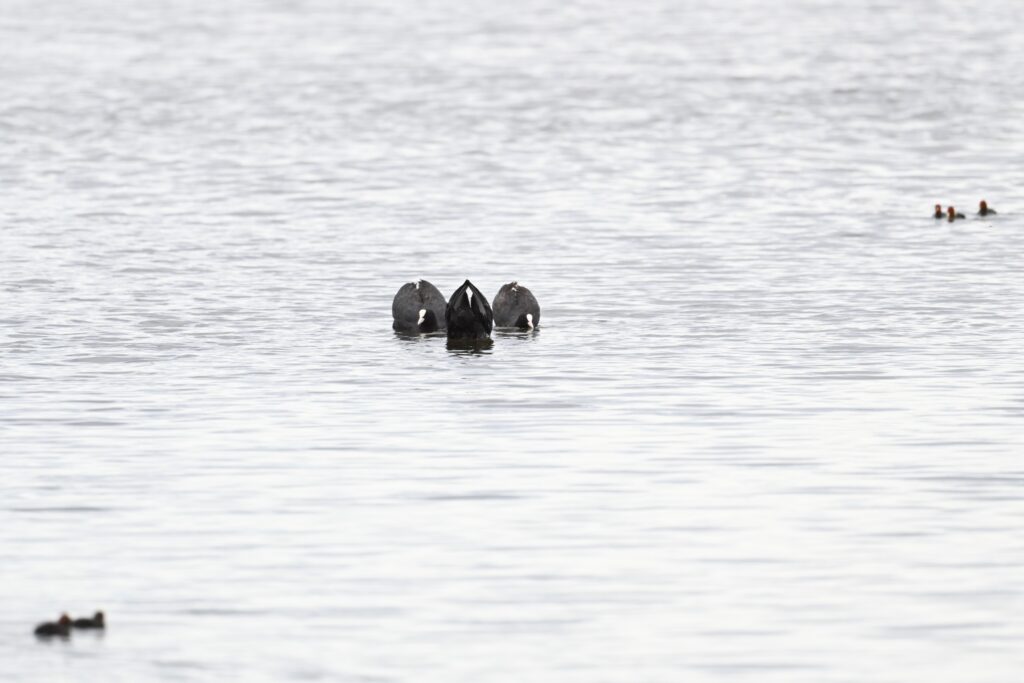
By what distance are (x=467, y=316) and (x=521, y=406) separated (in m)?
3.93

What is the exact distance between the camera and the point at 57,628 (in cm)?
1195

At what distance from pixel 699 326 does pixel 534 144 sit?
22.5 m

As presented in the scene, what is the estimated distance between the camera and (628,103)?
54250mm

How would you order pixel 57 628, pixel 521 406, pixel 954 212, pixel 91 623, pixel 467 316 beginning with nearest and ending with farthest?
pixel 57 628 → pixel 91 623 → pixel 521 406 → pixel 467 316 → pixel 954 212

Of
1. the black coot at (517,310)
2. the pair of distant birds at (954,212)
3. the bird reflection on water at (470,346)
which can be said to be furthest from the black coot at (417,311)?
the pair of distant birds at (954,212)

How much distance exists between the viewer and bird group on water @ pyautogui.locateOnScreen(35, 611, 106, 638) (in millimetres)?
11945

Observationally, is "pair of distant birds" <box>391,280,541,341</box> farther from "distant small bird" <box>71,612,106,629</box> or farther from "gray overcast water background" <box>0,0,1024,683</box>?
"distant small bird" <box>71,612,106,629</box>

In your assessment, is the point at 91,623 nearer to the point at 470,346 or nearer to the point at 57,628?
the point at 57,628

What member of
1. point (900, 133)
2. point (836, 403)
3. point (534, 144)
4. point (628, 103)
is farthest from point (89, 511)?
point (628, 103)

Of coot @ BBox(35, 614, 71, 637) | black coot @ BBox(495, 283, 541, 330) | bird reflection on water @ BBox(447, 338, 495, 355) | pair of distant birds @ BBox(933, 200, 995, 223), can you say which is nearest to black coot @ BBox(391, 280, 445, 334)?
bird reflection on water @ BBox(447, 338, 495, 355)

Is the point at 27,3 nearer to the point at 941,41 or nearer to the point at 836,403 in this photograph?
the point at 941,41

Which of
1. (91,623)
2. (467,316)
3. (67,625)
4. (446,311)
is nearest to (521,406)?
(467,316)

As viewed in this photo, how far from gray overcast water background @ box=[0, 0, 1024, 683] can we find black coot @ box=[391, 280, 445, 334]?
0.39 m

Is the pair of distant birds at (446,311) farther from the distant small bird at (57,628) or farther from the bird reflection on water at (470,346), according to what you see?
the distant small bird at (57,628)
